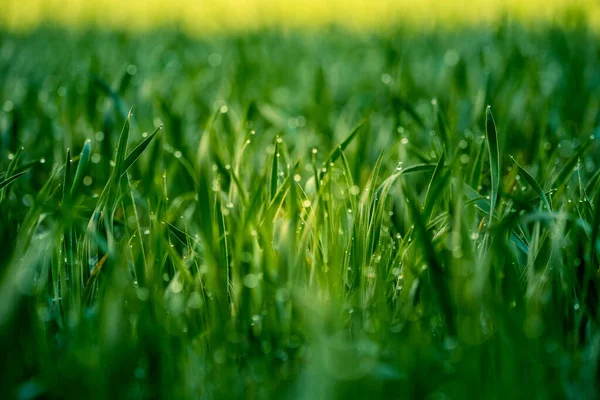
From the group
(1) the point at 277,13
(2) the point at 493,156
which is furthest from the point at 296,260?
(1) the point at 277,13

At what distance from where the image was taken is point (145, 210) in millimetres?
1269

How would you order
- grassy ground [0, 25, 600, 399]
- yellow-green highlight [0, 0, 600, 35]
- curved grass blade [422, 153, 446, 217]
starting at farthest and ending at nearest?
1. yellow-green highlight [0, 0, 600, 35]
2. curved grass blade [422, 153, 446, 217]
3. grassy ground [0, 25, 600, 399]

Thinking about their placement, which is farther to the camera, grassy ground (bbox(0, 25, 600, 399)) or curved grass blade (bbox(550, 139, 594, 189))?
curved grass blade (bbox(550, 139, 594, 189))

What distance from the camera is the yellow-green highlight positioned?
3062mm

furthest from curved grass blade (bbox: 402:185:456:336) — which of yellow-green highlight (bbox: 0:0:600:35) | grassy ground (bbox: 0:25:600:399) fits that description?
yellow-green highlight (bbox: 0:0:600:35)

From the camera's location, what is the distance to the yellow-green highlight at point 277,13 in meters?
3.06

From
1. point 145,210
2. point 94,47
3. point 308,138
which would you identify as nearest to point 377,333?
point 145,210

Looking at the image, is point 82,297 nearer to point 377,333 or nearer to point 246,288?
point 246,288

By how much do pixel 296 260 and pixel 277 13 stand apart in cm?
269

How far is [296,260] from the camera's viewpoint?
3.07 feet

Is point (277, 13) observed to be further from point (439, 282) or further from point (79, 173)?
point (439, 282)

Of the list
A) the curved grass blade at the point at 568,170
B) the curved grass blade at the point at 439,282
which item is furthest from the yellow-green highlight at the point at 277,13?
the curved grass blade at the point at 439,282

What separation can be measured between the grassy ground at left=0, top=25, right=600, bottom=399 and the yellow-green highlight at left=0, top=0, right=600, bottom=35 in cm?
143

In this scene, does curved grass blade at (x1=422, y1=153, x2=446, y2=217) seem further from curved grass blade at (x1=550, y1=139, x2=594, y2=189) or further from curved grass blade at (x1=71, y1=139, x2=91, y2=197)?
curved grass blade at (x1=71, y1=139, x2=91, y2=197)
